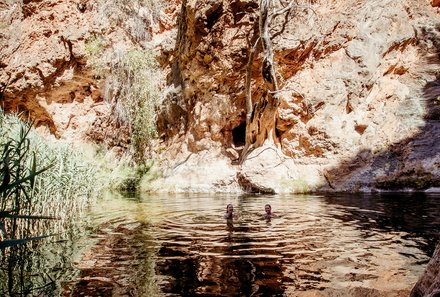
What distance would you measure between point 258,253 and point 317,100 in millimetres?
12348

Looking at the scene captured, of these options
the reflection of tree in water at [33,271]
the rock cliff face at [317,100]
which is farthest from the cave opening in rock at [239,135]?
the reflection of tree in water at [33,271]

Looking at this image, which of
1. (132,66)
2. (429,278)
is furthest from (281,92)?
(429,278)

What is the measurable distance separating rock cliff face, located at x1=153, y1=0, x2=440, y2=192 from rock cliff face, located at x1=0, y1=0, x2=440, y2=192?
5cm

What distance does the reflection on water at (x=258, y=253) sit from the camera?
4.12 m

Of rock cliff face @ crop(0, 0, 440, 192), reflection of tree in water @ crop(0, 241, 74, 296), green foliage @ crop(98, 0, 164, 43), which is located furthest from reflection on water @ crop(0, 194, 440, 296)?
green foliage @ crop(98, 0, 164, 43)

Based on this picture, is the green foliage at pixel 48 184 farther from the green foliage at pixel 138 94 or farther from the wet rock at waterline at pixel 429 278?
the green foliage at pixel 138 94

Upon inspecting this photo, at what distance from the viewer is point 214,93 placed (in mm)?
18984

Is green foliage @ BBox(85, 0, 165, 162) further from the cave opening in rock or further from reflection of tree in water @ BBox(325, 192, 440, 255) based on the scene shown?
reflection of tree in water @ BBox(325, 192, 440, 255)

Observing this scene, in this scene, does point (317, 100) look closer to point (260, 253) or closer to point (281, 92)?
point (281, 92)

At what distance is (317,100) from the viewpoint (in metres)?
16.8

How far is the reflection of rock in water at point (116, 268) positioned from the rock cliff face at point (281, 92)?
9787 mm

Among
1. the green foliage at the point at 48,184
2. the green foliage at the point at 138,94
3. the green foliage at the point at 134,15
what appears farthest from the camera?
the green foliage at the point at 134,15

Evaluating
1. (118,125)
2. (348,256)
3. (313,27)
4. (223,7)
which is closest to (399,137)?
(313,27)

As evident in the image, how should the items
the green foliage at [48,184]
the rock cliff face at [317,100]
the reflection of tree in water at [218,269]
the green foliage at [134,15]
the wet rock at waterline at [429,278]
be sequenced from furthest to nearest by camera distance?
the green foliage at [134,15], the rock cliff face at [317,100], the green foliage at [48,184], the reflection of tree in water at [218,269], the wet rock at waterline at [429,278]
